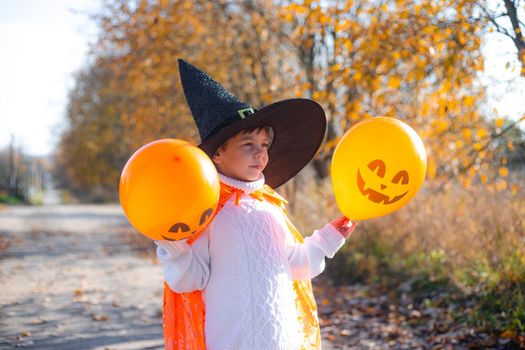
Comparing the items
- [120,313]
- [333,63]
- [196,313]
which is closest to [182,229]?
[196,313]

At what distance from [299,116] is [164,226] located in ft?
3.14

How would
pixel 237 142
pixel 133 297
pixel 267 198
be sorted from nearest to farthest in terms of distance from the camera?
pixel 237 142 < pixel 267 198 < pixel 133 297

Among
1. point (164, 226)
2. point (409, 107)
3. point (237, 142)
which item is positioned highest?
point (409, 107)

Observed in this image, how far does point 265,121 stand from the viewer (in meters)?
2.38

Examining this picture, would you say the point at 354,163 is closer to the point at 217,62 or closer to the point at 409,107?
the point at 409,107

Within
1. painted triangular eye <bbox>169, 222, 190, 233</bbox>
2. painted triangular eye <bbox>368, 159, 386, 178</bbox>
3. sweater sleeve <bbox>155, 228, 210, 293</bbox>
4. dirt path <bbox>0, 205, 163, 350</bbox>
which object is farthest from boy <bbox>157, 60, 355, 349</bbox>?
dirt path <bbox>0, 205, 163, 350</bbox>

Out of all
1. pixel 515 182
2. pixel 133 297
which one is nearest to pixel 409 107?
pixel 515 182

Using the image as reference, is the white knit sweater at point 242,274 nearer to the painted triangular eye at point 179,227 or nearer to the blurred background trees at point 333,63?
the painted triangular eye at point 179,227

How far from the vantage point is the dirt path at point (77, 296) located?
5070 millimetres

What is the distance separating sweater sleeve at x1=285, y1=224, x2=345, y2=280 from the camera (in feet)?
7.96

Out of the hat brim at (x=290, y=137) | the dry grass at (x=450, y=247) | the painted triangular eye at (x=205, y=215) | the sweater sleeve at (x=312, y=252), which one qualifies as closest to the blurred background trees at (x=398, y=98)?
the dry grass at (x=450, y=247)

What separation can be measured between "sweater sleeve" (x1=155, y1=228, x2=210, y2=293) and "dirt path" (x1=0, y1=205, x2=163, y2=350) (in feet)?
9.69

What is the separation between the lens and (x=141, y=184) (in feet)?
6.41

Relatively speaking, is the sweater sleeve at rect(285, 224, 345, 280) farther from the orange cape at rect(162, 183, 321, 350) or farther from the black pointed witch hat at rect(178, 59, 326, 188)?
the black pointed witch hat at rect(178, 59, 326, 188)
